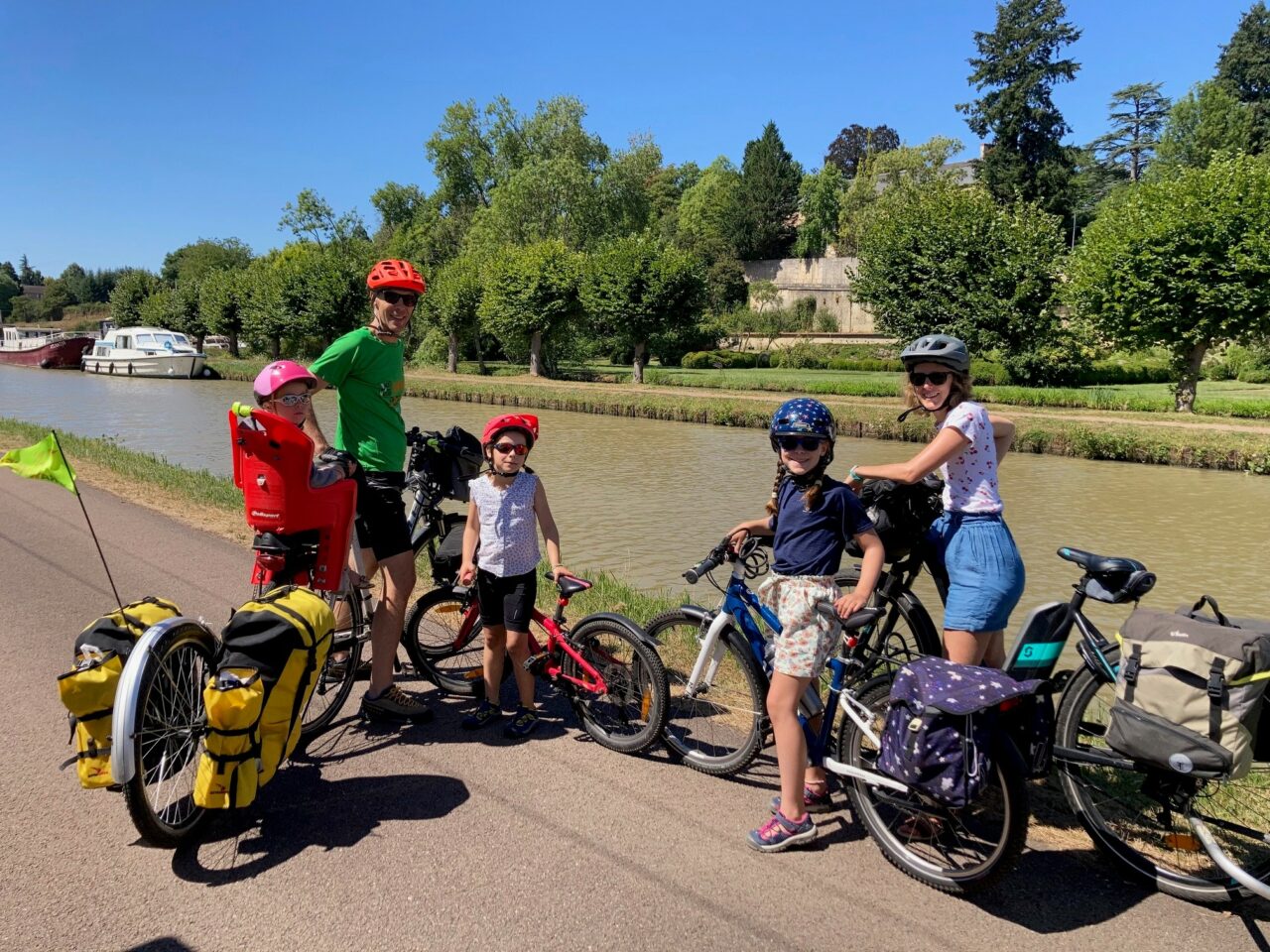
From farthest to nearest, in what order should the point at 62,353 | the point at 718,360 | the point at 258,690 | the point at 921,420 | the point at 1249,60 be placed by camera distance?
the point at 1249,60 → the point at 62,353 → the point at 718,360 → the point at 921,420 → the point at 258,690

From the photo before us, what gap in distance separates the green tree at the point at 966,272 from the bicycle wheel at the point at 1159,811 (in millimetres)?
32777

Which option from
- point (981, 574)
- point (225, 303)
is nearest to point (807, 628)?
point (981, 574)

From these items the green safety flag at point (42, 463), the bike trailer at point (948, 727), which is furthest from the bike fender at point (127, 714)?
the bike trailer at point (948, 727)

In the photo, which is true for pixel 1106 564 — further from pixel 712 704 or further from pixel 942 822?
pixel 712 704

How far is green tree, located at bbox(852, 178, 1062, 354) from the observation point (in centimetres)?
3291

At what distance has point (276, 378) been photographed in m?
3.97

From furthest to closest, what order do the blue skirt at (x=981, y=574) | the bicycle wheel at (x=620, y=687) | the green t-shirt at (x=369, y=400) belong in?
the green t-shirt at (x=369, y=400), the bicycle wheel at (x=620, y=687), the blue skirt at (x=981, y=574)

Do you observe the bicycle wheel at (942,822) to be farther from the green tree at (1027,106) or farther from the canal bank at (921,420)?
the green tree at (1027,106)

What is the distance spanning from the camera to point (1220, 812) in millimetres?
3273

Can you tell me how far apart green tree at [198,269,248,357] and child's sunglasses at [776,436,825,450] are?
200ft

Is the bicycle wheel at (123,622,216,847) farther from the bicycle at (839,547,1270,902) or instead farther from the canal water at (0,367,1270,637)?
the canal water at (0,367,1270,637)

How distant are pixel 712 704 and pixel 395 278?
2744 mm

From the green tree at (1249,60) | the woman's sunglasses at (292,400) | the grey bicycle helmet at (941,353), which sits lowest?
the woman's sunglasses at (292,400)

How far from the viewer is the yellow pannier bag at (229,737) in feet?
10.2
